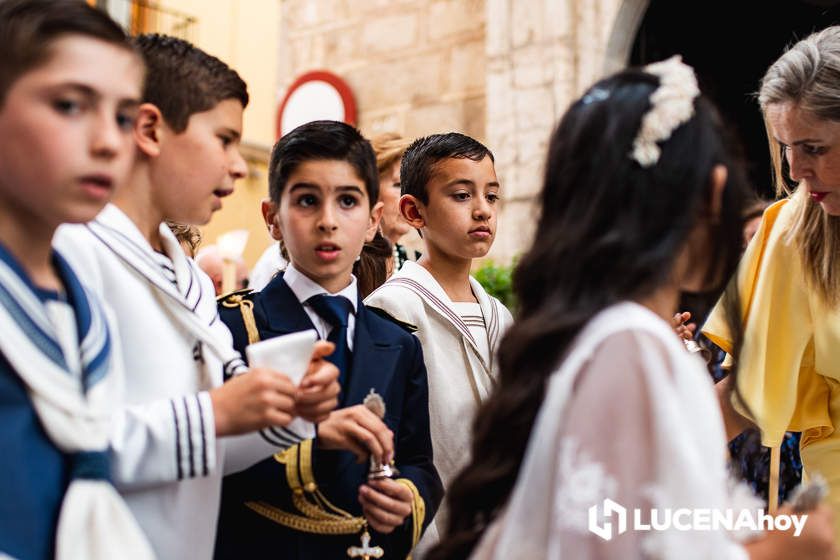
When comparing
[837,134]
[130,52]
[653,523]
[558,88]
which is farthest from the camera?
[558,88]

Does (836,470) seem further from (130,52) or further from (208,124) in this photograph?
(130,52)

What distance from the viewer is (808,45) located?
2812 mm

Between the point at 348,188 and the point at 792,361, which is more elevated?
the point at 348,188

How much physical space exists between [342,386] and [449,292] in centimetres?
86

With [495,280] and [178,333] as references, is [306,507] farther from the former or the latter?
[495,280]

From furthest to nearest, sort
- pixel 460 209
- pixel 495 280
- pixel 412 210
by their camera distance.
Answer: pixel 495 280
pixel 412 210
pixel 460 209

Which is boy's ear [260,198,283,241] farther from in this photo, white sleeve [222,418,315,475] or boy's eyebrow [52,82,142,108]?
boy's eyebrow [52,82,142,108]

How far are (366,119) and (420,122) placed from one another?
0.56 m

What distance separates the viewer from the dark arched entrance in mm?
7121

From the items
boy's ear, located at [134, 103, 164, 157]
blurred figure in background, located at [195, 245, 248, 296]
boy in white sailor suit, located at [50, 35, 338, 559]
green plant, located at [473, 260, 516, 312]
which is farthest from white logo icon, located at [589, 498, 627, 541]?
green plant, located at [473, 260, 516, 312]

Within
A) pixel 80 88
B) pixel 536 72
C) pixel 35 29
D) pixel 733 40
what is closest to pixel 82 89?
pixel 80 88

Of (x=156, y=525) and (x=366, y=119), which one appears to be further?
(x=366, y=119)

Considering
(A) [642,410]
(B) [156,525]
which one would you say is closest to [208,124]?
(B) [156,525]

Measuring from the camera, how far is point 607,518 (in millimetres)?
1350
